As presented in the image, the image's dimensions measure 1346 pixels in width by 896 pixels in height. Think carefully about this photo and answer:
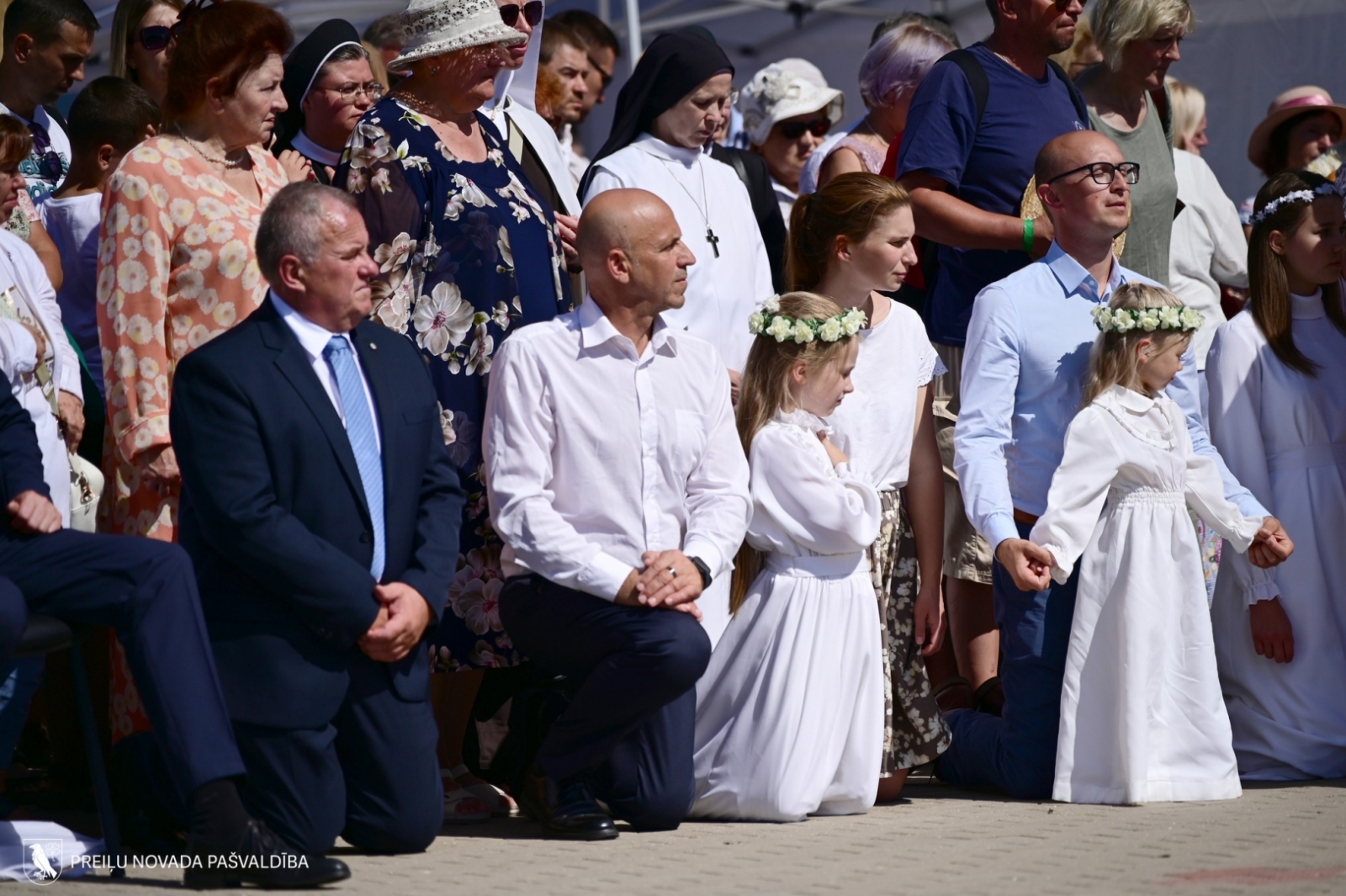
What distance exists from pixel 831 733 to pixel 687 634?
2.16 ft

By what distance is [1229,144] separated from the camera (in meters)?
9.72

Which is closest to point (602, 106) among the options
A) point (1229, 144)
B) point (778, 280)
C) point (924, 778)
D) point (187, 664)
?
point (1229, 144)

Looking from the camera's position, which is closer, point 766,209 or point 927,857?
point 927,857

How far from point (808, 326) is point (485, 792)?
163 centimetres

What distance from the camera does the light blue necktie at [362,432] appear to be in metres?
4.62

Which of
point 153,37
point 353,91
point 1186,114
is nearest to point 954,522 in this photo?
point 353,91

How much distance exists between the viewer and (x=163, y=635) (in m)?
4.20

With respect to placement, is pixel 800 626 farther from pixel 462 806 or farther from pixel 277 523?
pixel 277 523

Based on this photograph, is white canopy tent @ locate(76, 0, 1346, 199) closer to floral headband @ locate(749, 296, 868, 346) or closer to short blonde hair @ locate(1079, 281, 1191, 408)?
short blonde hair @ locate(1079, 281, 1191, 408)

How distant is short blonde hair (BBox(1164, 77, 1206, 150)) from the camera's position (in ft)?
28.1

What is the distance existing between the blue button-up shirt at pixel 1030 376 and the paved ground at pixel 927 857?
3.25 ft

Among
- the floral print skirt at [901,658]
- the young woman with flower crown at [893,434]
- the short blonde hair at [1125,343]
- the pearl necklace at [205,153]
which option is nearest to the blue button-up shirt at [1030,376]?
the short blonde hair at [1125,343]

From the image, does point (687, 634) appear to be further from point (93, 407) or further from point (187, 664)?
point (93, 407)

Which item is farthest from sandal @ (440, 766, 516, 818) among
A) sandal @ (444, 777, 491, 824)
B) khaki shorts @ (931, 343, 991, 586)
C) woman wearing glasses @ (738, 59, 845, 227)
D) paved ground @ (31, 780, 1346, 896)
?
woman wearing glasses @ (738, 59, 845, 227)
